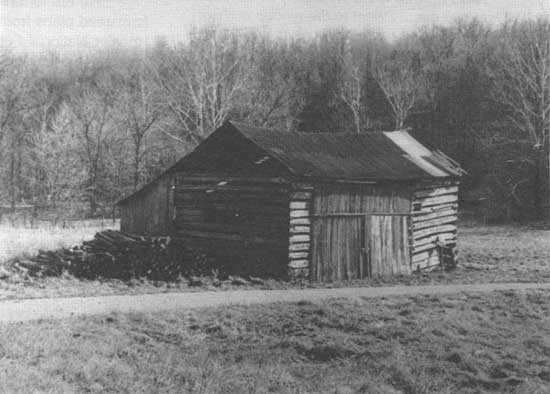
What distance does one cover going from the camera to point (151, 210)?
21.4m

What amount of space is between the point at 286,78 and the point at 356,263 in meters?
42.1

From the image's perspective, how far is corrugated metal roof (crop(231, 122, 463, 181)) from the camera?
19078 mm

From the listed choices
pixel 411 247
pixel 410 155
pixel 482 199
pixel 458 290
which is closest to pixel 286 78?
pixel 482 199

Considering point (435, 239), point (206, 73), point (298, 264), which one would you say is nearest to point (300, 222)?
point (298, 264)

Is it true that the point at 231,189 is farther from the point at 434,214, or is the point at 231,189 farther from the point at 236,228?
the point at 434,214

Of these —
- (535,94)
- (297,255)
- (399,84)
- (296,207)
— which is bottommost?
(297,255)

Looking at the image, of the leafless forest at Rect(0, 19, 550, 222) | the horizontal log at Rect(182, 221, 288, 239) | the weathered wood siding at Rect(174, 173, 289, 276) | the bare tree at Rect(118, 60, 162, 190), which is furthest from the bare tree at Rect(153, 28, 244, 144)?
the horizontal log at Rect(182, 221, 288, 239)

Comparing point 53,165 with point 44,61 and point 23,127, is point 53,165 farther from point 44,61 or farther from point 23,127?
point 44,61

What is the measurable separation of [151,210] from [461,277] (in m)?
11.8

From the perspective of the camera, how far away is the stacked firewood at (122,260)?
17094 millimetres

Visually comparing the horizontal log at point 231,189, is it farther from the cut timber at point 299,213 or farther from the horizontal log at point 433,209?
the horizontal log at point 433,209

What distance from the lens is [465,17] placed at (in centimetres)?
5925

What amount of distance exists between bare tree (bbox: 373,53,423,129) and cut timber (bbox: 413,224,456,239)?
27002 mm

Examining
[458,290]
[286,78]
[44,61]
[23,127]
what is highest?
[44,61]
